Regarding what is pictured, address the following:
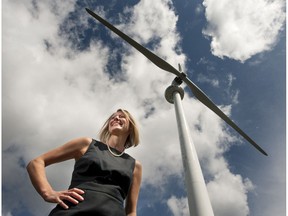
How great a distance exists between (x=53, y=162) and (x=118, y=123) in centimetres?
176

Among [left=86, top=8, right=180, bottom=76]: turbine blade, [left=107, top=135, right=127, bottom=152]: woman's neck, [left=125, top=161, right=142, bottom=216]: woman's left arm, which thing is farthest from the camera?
[left=86, top=8, right=180, bottom=76]: turbine blade

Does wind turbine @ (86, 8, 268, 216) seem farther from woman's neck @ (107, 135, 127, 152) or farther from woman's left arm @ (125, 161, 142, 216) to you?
woman's neck @ (107, 135, 127, 152)

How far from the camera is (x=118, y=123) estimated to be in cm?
561

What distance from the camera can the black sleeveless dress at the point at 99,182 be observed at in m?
3.49

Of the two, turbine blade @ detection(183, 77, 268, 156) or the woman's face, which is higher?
turbine blade @ detection(183, 77, 268, 156)

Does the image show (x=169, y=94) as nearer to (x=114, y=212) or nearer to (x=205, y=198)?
(x=205, y=198)

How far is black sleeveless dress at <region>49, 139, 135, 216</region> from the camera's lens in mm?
3492

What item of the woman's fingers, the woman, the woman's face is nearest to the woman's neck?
the woman

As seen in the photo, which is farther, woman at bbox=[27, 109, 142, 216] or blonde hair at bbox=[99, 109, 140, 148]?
blonde hair at bbox=[99, 109, 140, 148]

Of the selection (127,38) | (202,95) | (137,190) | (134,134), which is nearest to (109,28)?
(127,38)

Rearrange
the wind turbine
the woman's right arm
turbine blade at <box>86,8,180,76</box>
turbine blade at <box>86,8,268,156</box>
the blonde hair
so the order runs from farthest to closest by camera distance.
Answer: turbine blade at <box>86,8,268,156</box>, turbine blade at <box>86,8,180,76</box>, the wind turbine, the blonde hair, the woman's right arm

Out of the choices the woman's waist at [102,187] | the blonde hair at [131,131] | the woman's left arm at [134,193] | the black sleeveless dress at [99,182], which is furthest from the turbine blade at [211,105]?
the woman's waist at [102,187]

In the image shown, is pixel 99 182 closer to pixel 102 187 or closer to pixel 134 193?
pixel 102 187

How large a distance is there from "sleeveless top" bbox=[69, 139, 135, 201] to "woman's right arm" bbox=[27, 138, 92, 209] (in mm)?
169
